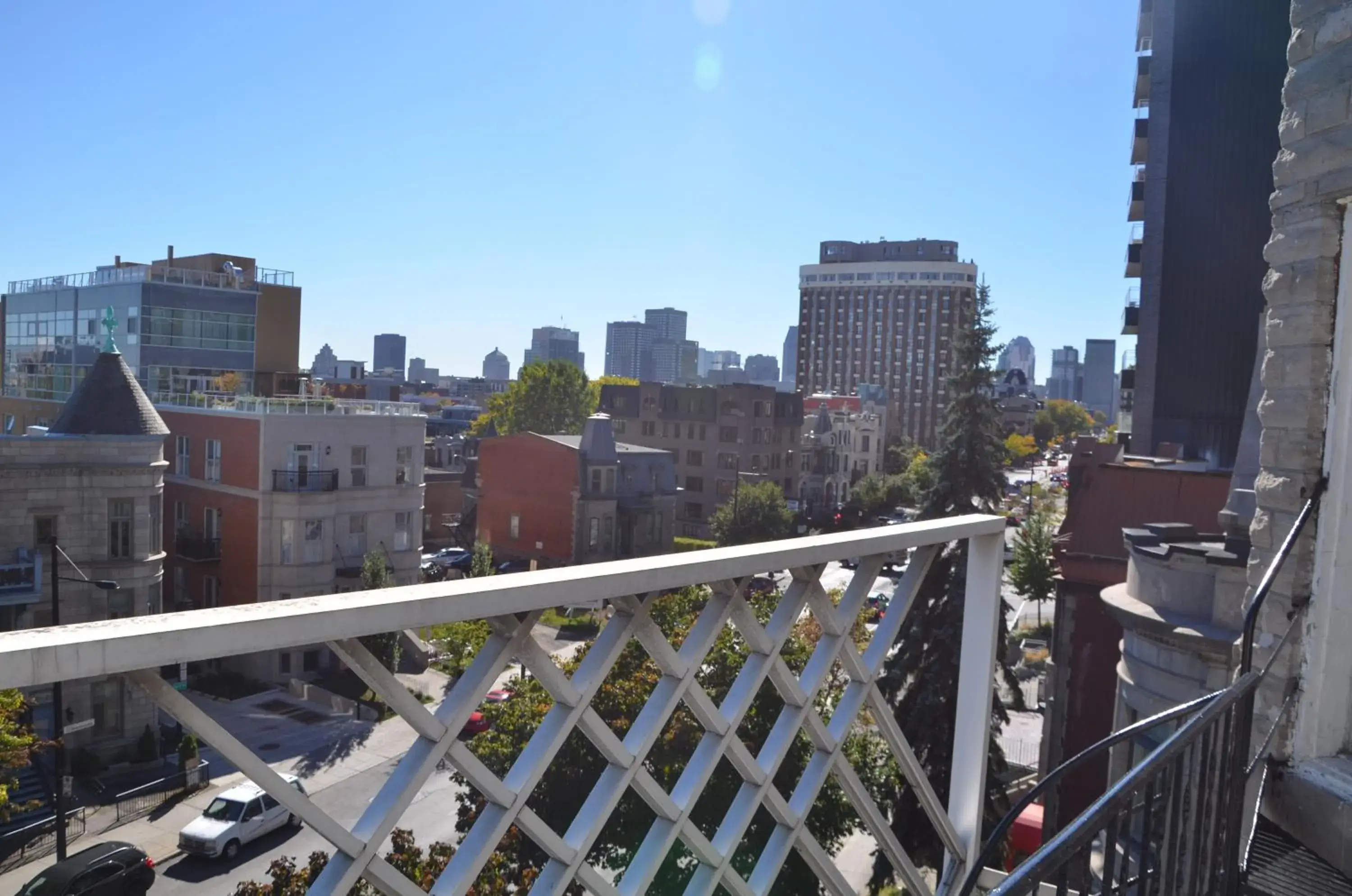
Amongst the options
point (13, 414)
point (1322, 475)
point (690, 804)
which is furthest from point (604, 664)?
point (13, 414)

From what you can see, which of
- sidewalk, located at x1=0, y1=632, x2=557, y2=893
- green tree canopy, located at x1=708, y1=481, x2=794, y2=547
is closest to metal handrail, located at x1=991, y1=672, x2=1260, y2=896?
sidewalk, located at x1=0, y1=632, x2=557, y2=893

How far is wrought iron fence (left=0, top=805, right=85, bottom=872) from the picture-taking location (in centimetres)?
989

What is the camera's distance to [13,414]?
111 feet

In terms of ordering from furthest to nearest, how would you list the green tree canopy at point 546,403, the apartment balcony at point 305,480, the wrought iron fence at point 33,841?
1. the green tree canopy at point 546,403
2. the apartment balcony at point 305,480
3. the wrought iron fence at point 33,841

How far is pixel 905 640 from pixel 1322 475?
1193cm

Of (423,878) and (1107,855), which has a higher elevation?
(1107,855)

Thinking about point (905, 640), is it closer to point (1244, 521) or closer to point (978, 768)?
point (1244, 521)

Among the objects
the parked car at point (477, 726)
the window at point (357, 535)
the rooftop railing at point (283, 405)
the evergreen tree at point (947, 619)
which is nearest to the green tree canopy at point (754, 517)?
the rooftop railing at point (283, 405)

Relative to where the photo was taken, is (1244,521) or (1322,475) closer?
(1322,475)

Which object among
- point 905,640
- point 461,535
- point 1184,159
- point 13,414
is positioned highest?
point 1184,159

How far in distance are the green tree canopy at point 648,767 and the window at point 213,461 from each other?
16975 mm

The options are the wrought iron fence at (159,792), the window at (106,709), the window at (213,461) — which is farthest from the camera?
the window at (213,461)

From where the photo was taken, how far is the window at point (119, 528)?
686 inches

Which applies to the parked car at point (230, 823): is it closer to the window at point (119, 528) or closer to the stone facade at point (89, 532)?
the stone facade at point (89, 532)
